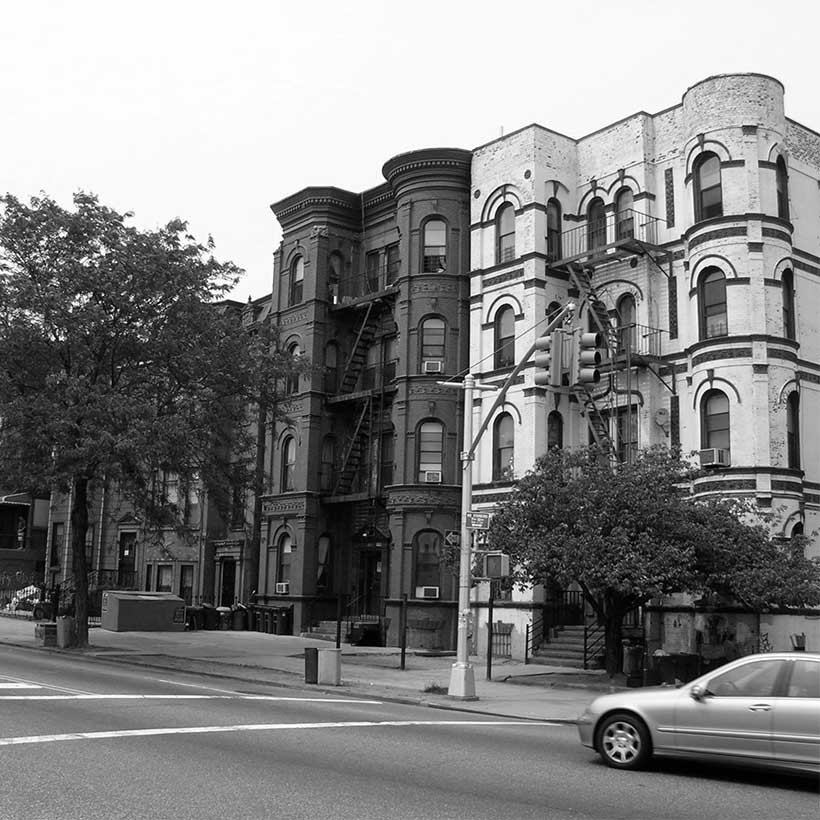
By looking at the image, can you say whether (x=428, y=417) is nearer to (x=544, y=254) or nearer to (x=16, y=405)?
(x=544, y=254)

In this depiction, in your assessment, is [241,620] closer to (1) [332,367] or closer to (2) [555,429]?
(1) [332,367]

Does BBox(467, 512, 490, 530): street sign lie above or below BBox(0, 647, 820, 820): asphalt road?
above

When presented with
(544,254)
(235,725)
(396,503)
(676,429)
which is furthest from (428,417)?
(235,725)

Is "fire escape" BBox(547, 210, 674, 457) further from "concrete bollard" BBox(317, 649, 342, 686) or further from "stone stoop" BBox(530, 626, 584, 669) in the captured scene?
"concrete bollard" BBox(317, 649, 342, 686)

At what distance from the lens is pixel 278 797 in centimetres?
878

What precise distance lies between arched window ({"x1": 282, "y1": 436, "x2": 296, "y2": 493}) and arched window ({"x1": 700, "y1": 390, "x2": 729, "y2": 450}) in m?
16.5

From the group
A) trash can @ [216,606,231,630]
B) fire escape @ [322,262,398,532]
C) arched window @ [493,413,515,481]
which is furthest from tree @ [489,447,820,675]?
trash can @ [216,606,231,630]

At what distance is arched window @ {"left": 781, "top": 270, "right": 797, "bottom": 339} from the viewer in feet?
93.6

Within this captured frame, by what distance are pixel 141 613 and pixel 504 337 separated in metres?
16.0

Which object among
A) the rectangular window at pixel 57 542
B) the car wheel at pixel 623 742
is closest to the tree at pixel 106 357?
the car wheel at pixel 623 742

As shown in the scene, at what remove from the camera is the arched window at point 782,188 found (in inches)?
1142

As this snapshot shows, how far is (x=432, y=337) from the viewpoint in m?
35.3

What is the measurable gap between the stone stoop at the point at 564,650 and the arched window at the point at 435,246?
13.1 m

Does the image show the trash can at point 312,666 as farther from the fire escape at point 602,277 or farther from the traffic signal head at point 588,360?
the fire escape at point 602,277
